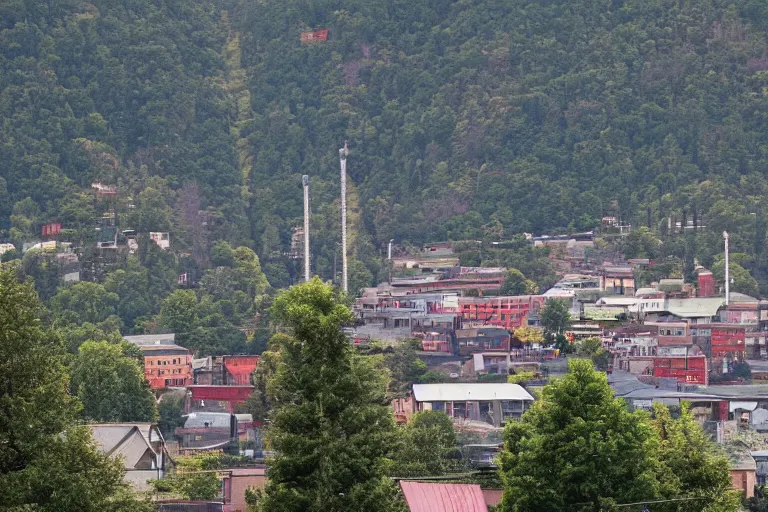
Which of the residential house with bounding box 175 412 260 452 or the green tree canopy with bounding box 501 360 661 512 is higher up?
the green tree canopy with bounding box 501 360 661 512

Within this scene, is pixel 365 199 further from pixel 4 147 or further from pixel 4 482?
pixel 4 482

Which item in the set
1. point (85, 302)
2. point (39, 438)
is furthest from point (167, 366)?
point (39, 438)

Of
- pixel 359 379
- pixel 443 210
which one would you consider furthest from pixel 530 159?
pixel 359 379

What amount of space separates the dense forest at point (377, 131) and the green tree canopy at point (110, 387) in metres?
33.9

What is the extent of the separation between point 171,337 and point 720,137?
1800 inches

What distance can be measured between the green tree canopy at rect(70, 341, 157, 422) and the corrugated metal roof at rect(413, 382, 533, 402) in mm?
10517

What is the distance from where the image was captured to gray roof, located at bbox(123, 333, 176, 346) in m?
92.4

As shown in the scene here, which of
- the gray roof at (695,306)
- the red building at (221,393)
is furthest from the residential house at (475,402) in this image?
the gray roof at (695,306)

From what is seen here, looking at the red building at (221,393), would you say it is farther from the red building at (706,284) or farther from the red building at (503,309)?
the red building at (706,284)

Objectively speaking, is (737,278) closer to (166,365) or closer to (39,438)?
(166,365)

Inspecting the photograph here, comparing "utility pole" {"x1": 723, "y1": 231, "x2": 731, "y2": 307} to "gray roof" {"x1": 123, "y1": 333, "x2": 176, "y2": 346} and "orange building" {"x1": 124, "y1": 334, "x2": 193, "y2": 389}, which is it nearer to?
"gray roof" {"x1": 123, "y1": 333, "x2": 176, "y2": 346}

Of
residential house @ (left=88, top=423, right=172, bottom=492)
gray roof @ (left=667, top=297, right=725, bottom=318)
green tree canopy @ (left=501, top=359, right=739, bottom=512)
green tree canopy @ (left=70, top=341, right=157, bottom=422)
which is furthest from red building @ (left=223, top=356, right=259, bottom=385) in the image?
green tree canopy @ (left=501, top=359, right=739, bottom=512)

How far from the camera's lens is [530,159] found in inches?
5138

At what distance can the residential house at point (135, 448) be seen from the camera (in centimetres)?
5062
